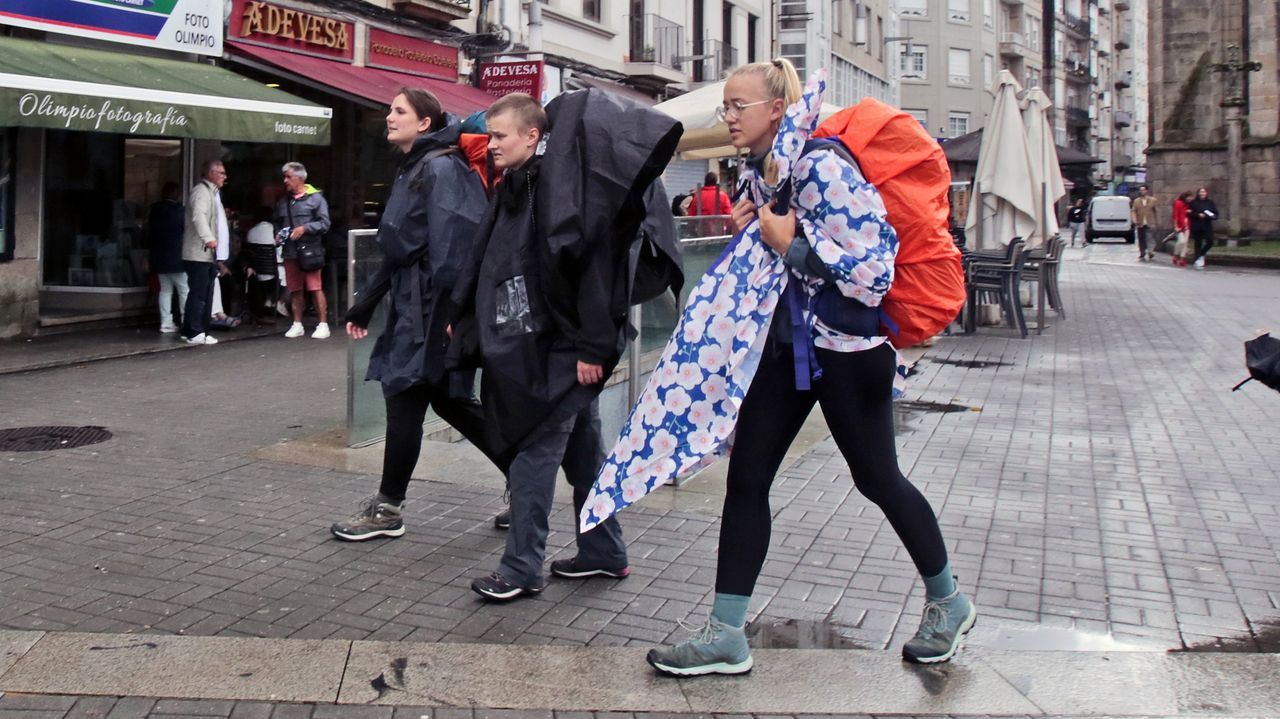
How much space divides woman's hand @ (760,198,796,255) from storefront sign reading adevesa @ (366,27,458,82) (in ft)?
50.0

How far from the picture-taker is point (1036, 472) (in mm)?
6875

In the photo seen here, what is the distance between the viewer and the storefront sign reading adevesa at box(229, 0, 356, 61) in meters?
15.1

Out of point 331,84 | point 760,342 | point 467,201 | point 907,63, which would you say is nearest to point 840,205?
point 760,342

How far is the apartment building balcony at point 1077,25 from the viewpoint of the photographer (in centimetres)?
8219

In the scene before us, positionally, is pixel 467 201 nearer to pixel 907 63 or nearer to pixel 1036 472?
pixel 1036 472

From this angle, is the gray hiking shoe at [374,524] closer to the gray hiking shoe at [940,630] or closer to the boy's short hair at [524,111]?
the boy's short hair at [524,111]

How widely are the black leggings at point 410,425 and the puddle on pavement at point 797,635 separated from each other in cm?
141

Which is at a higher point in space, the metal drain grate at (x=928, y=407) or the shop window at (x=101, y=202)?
the shop window at (x=101, y=202)

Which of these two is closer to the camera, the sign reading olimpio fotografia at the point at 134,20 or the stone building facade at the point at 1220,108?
the sign reading olimpio fotografia at the point at 134,20

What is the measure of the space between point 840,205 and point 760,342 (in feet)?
1.42

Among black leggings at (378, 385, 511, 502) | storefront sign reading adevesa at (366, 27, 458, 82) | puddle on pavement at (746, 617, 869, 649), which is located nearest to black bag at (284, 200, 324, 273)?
storefront sign reading adevesa at (366, 27, 458, 82)

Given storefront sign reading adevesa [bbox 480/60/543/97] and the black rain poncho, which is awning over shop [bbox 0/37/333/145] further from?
the black rain poncho

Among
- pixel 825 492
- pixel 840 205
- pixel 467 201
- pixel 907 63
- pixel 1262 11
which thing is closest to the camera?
pixel 840 205

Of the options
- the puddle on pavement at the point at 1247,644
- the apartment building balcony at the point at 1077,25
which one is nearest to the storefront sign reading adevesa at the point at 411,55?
the puddle on pavement at the point at 1247,644
